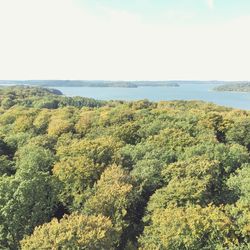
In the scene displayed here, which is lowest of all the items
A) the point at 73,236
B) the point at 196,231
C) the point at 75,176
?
the point at 196,231

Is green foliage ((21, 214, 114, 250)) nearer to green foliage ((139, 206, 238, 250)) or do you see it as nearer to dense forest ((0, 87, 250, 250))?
dense forest ((0, 87, 250, 250))

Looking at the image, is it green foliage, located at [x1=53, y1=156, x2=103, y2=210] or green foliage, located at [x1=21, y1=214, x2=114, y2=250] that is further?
green foliage, located at [x1=53, y1=156, x2=103, y2=210]

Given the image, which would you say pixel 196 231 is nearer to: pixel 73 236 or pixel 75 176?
pixel 73 236

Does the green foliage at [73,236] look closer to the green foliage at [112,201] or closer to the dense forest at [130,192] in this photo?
the dense forest at [130,192]

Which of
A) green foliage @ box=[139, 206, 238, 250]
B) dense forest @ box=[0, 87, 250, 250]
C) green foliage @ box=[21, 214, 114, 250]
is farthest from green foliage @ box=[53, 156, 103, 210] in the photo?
green foliage @ box=[139, 206, 238, 250]

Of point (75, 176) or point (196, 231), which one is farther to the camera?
point (75, 176)

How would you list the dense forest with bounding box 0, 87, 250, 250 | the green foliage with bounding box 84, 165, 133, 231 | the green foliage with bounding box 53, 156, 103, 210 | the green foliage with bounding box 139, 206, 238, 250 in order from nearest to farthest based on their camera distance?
the green foliage with bounding box 139, 206, 238, 250
the dense forest with bounding box 0, 87, 250, 250
the green foliage with bounding box 84, 165, 133, 231
the green foliage with bounding box 53, 156, 103, 210

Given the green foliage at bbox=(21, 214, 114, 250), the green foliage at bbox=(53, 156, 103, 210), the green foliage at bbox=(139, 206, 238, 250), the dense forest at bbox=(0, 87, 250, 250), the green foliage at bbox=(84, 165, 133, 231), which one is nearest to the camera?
the green foliage at bbox=(21, 214, 114, 250)

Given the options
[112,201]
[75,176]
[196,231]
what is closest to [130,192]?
[112,201]

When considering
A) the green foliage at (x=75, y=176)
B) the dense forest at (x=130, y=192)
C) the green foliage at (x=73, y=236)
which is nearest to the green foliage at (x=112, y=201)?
the dense forest at (x=130, y=192)
